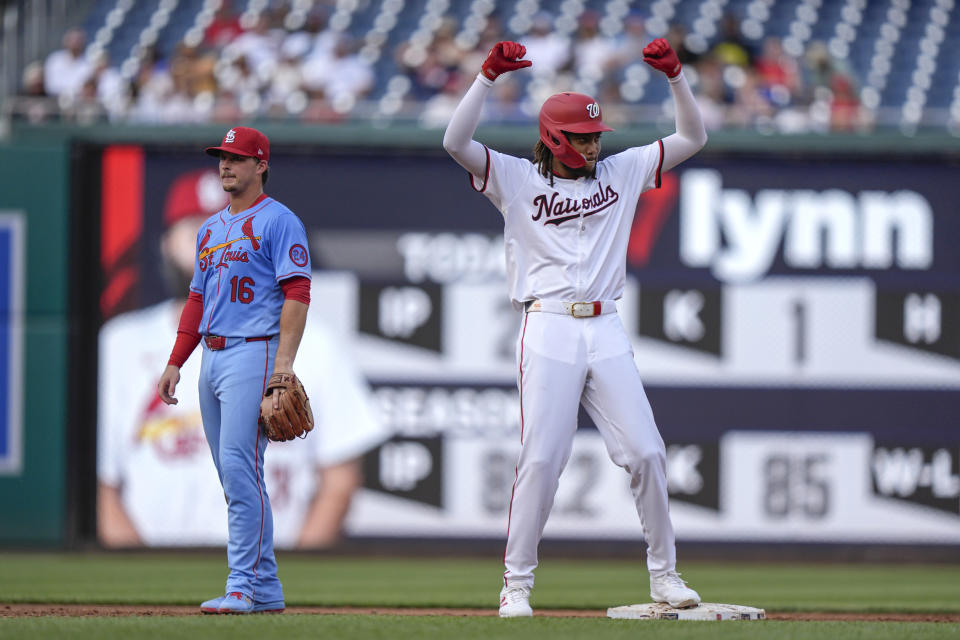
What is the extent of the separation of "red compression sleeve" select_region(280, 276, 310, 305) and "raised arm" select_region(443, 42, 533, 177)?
68 cm

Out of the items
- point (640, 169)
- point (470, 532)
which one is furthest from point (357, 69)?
point (640, 169)

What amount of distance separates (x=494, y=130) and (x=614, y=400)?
4.89 meters

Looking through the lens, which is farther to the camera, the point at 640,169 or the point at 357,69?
the point at 357,69

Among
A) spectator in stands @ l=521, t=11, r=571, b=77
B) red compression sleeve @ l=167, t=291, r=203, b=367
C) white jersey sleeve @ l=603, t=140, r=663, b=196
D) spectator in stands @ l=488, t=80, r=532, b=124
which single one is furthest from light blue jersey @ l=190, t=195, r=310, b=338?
spectator in stands @ l=521, t=11, r=571, b=77

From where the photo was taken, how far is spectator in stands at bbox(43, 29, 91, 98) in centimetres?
1070

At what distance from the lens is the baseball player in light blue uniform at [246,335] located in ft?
15.4

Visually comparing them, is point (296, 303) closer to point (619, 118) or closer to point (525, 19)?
point (619, 118)

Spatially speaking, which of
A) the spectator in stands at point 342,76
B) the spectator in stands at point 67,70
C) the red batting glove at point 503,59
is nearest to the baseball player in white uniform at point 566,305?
the red batting glove at point 503,59

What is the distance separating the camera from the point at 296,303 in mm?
4723

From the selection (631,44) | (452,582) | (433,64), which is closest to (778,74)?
(631,44)

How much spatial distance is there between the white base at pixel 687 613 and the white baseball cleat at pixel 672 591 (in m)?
0.02

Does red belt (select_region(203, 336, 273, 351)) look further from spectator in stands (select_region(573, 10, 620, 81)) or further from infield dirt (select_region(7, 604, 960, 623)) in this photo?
spectator in stands (select_region(573, 10, 620, 81))

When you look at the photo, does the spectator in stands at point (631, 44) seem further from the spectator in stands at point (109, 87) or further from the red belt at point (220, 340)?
the red belt at point (220, 340)

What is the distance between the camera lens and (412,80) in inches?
441
